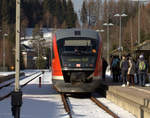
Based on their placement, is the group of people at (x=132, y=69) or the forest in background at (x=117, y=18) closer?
the group of people at (x=132, y=69)

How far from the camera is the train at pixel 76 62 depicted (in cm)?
1786

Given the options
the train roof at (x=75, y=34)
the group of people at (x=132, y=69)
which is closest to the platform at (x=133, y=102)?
the group of people at (x=132, y=69)

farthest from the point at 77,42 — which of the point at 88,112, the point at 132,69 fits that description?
the point at 88,112

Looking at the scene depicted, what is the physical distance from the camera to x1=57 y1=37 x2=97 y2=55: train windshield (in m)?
18.3

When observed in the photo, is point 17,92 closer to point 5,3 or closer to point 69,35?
point 69,35

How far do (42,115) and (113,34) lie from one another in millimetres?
66396

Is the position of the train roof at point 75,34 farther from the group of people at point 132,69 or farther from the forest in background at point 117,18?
the forest in background at point 117,18

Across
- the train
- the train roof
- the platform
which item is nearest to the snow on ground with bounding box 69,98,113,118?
the platform

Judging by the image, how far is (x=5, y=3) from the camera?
186000mm

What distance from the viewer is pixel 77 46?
1855 centimetres

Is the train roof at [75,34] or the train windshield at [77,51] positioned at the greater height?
the train roof at [75,34]

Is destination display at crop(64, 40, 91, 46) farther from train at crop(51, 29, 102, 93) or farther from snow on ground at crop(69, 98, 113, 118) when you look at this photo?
snow on ground at crop(69, 98, 113, 118)

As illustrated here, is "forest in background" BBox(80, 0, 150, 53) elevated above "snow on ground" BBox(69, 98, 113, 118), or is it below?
above

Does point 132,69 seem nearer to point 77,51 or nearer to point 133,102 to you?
point 77,51
